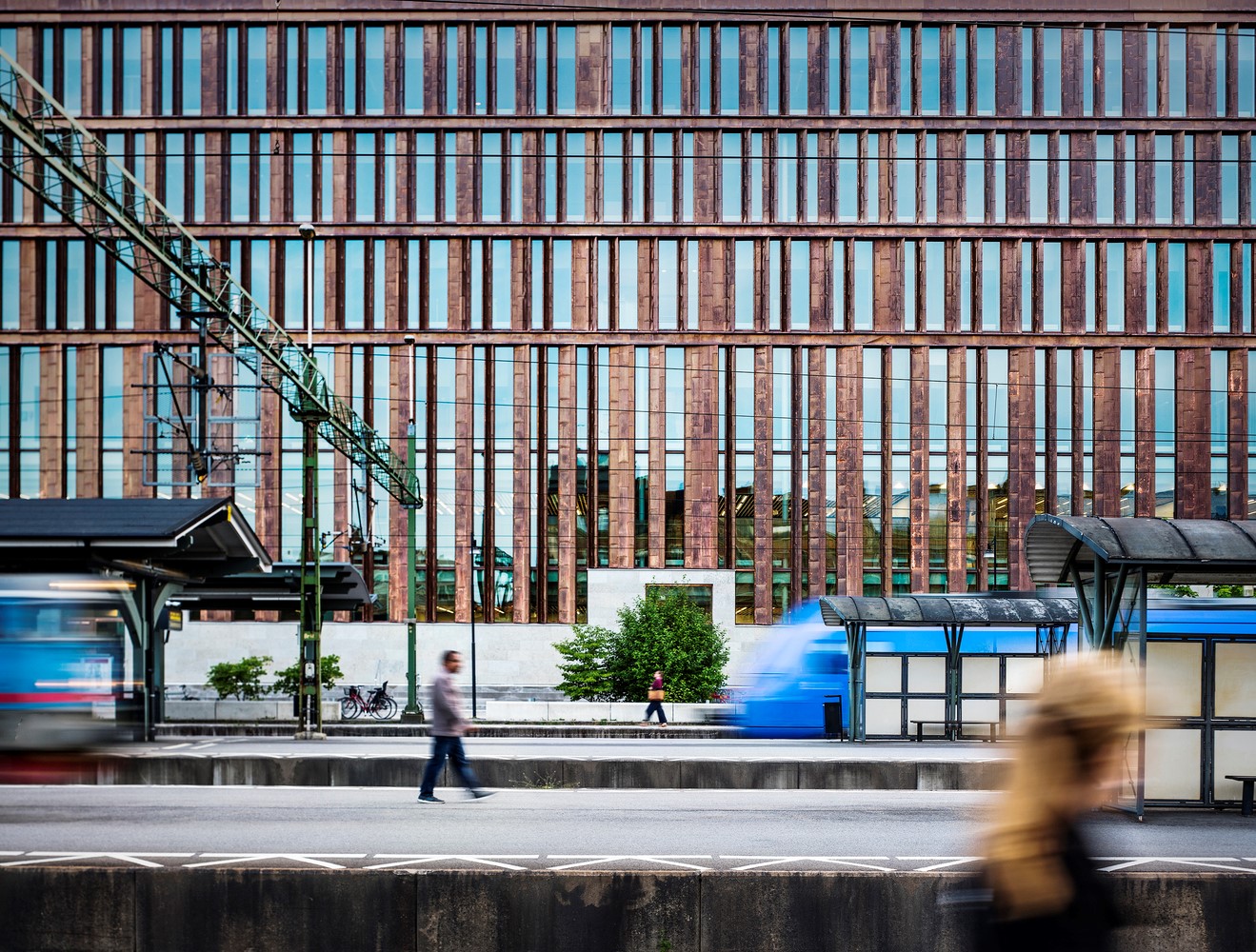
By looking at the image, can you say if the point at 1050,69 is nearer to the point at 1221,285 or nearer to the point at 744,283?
the point at 1221,285

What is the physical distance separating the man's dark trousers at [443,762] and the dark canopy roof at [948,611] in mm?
10513

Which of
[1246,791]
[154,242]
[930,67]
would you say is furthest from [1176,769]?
[930,67]

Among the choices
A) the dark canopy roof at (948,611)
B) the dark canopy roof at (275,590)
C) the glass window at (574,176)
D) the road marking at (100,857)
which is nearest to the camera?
the road marking at (100,857)

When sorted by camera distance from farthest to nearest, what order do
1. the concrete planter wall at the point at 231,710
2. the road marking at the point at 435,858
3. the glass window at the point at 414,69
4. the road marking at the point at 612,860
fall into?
the glass window at the point at 414,69 < the concrete planter wall at the point at 231,710 < the road marking at the point at 435,858 < the road marking at the point at 612,860

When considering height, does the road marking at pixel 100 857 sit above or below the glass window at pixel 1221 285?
below

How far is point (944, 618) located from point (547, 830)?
42.6ft

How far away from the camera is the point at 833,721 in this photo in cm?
2614

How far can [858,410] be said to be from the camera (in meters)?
51.8

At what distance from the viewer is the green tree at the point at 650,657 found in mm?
37969

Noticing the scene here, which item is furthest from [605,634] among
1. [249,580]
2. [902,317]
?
[902,317]

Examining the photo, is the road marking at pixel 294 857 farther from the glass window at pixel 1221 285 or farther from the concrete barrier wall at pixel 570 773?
the glass window at pixel 1221 285

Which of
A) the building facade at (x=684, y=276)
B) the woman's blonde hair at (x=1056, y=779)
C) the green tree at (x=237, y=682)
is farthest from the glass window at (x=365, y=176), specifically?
the woman's blonde hair at (x=1056, y=779)

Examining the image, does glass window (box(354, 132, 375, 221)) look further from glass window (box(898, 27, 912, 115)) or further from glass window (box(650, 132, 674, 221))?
glass window (box(898, 27, 912, 115))

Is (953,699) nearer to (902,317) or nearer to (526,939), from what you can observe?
(526,939)
